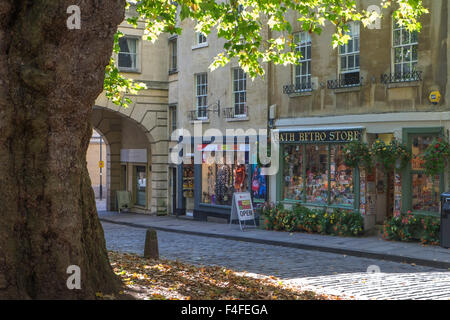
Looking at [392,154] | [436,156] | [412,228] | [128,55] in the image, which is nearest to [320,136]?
[392,154]

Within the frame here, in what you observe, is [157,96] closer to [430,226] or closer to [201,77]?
[201,77]

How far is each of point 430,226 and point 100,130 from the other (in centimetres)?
2070

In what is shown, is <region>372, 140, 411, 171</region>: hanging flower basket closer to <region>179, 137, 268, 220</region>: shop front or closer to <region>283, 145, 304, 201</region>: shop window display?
<region>283, 145, 304, 201</region>: shop window display

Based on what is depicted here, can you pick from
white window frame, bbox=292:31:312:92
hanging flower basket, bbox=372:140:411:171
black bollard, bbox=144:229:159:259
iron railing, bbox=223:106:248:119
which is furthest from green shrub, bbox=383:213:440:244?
iron railing, bbox=223:106:248:119

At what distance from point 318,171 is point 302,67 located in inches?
137

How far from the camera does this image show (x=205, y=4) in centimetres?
1131

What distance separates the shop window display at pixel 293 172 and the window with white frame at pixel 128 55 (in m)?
10.9

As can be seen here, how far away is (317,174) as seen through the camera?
19.8 meters

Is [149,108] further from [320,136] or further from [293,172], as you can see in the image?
[320,136]

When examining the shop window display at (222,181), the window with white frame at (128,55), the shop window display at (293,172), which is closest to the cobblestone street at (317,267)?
the shop window display at (293,172)

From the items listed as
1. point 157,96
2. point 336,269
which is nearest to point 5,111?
point 336,269

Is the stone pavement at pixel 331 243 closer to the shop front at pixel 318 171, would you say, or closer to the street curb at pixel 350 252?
the street curb at pixel 350 252

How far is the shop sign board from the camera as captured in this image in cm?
2044

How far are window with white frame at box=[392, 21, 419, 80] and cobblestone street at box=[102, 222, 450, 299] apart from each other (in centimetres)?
550
